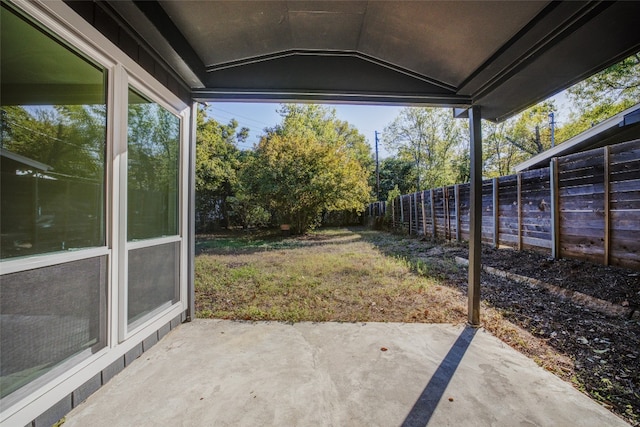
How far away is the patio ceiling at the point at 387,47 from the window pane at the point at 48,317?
159 cm

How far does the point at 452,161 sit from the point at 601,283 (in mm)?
13376

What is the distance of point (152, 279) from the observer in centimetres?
212

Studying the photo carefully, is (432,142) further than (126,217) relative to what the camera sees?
Yes

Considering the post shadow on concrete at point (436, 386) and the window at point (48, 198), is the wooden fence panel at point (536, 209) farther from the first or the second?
the window at point (48, 198)

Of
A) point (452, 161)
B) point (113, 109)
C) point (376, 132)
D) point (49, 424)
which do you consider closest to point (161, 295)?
point (49, 424)

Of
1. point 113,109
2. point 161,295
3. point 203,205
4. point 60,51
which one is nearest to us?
point 60,51

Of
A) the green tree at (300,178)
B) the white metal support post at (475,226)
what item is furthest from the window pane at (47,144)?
the green tree at (300,178)

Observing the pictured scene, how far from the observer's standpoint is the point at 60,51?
148 cm

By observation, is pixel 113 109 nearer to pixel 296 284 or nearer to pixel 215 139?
pixel 296 284

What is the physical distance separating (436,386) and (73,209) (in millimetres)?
2466

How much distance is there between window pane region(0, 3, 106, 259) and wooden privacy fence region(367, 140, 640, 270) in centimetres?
501

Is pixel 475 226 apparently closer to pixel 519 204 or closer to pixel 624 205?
pixel 624 205

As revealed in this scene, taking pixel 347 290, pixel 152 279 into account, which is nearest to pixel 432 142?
pixel 347 290

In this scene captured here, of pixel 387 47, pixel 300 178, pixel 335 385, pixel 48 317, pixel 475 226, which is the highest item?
pixel 387 47
